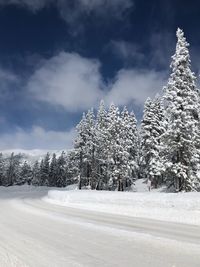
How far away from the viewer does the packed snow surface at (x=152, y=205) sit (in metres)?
16.1

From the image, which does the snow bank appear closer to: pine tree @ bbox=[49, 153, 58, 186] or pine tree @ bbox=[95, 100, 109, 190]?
pine tree @ bbox=[95, 100, 109, 190]

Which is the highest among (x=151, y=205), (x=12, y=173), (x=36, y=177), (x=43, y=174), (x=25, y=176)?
(x=12, y=173)

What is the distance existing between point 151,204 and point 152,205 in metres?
0.16

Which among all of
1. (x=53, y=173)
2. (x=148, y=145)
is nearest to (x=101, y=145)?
(x=148, y=145)

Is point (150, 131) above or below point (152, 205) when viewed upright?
above

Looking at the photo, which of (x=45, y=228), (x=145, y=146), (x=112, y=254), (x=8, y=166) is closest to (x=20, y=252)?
(x=112, y=254)

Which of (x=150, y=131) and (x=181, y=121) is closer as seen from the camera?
(x=181, y=121)

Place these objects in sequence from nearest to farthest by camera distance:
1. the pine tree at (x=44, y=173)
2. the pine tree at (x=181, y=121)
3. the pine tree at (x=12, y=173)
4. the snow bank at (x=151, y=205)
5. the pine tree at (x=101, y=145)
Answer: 1. the snow bank at (x=151, y=205)
2. the pine tree at (x=181, y=121)
3. the pine tree at (x=101, y=145)
4. the pine tree at (x=44, y=173)
5. the pine tree at (x=12, y=173)

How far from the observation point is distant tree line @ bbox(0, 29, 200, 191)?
28266mm

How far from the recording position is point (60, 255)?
7.34 m

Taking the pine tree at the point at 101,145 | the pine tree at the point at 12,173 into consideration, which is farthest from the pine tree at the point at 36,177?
the pine tree at the point at 101,145

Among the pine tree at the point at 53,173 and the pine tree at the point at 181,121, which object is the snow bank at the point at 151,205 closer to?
the pine tree at the point at 181,121

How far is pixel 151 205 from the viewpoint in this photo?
18938mm

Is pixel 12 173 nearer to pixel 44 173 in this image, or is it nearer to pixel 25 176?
pixel 25 176
